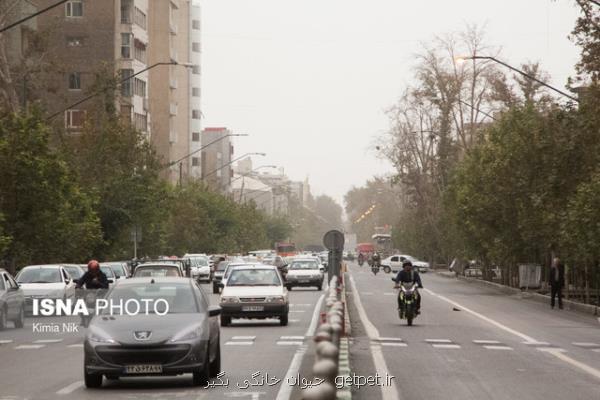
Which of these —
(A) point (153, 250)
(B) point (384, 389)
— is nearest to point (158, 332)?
(B) point (384, 389)

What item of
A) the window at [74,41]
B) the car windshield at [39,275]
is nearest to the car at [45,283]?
the car windshield at [39,275]

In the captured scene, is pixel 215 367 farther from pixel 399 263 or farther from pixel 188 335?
pixel 399 263

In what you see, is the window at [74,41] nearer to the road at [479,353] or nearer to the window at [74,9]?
the window at [74,9]

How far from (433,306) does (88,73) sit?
58916mm

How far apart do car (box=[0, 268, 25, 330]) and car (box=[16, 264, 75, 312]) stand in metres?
4.01

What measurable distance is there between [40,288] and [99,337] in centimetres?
2211

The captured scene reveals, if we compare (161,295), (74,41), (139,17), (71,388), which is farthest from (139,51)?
(71,388)

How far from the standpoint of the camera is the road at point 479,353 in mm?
18766

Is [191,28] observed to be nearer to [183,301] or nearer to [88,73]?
[88,73]

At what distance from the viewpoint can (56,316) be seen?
1630 inches

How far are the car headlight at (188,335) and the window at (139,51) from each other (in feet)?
302

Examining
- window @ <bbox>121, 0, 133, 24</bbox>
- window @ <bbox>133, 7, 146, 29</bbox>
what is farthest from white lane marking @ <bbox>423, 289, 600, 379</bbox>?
window @ <bbox>133, 7, 146, 29</bbox>

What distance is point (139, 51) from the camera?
112 m

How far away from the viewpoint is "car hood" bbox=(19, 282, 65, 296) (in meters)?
40.0
